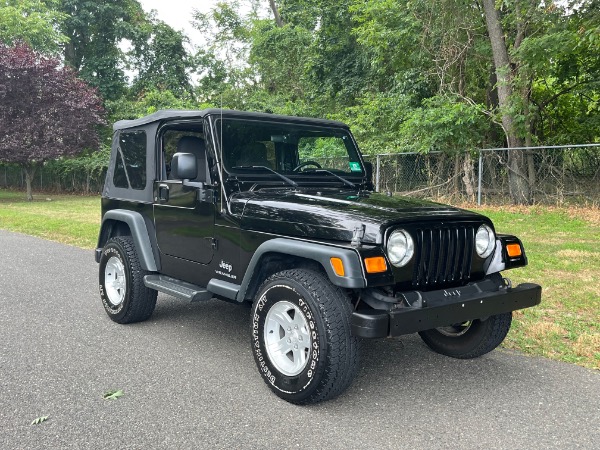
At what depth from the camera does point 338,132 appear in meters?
5.09

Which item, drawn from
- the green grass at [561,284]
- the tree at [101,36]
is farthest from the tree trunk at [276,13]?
the green grass at [561,284]

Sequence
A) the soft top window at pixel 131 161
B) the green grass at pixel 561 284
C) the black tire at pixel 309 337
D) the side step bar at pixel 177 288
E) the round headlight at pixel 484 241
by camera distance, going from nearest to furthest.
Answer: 1. the black tire at pixel 309 337
2. the round headlight at pixel 484 241
3. the side step bar at pixel 177 288
4. the green grass at pixel 561 284
5. the soft top window at pixel 131 161

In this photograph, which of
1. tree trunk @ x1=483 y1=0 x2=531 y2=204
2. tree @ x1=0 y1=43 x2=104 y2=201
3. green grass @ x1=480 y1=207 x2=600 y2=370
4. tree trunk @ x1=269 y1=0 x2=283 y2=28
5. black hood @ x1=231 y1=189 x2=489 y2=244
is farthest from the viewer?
tree trunk @ x1=269 y1=0 x2=283 y2=28

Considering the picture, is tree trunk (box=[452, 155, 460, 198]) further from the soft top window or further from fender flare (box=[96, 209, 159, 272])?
fender flare (box=[96, 209, 159, 272])

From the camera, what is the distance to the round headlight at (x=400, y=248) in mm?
3324

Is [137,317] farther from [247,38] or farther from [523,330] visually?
[247,38]

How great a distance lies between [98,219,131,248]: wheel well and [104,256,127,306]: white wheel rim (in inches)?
12.5

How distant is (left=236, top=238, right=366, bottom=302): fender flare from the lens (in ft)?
10.3

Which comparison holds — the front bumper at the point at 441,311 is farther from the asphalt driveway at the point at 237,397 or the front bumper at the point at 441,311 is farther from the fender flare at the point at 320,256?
the asphalt driveway at the point at 237,397

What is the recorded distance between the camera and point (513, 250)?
3.98m

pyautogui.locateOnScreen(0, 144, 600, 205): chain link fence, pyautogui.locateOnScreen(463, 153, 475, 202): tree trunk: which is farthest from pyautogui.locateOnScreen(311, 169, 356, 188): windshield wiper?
pyautogui.locateOnScreen(463, 153, 475, 202): tree trunk

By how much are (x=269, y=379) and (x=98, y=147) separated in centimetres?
2548

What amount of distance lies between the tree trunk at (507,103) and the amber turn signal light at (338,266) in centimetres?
1228

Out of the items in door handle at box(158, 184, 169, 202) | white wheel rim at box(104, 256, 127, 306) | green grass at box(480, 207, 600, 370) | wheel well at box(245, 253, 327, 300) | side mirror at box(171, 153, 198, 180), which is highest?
side mirror at box(171, 153, 198, 180)
